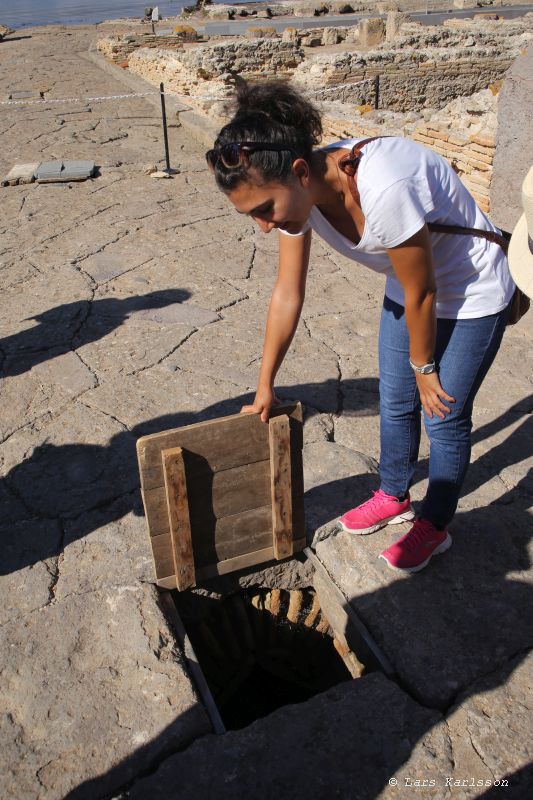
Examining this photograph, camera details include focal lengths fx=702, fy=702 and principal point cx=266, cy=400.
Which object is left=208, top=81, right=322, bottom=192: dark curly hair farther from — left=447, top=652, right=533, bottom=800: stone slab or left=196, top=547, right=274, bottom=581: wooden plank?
left=447, top=652, right=533, bottom=800: stone slab

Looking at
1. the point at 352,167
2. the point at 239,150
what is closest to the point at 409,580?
the point at 352,167

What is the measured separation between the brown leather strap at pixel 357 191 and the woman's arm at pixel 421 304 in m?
0.15

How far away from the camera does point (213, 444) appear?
2.13 m

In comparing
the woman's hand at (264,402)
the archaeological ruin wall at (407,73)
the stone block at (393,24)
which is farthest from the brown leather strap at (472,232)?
the stone block at (393,24)

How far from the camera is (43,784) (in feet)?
→ 5.83

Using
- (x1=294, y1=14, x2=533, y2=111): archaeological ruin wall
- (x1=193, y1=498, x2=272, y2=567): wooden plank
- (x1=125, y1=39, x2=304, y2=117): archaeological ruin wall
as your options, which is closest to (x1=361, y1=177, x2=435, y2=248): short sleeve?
(x1=193, y1=498, x2=272, y2=567): wooden plank

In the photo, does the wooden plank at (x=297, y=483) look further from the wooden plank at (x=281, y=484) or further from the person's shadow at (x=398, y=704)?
the person's shadow at (x=398, y=704)

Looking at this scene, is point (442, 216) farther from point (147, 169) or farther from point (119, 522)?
point (147, 169)

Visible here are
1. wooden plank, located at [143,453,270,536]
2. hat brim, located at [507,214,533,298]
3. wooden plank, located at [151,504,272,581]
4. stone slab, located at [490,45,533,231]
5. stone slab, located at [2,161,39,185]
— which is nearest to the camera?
hat brim, located at [507,214,533,298]

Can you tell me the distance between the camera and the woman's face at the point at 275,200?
5.30 ft

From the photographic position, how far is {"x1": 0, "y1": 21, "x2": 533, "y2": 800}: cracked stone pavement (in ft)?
5.91

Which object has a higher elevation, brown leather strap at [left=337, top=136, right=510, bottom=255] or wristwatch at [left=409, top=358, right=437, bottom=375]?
brown leather strap at [left=337, top=136, right=510, bottom=255]

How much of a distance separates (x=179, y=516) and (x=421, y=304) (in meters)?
0.97

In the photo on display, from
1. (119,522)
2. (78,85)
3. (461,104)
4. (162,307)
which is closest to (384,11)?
(78,85)
